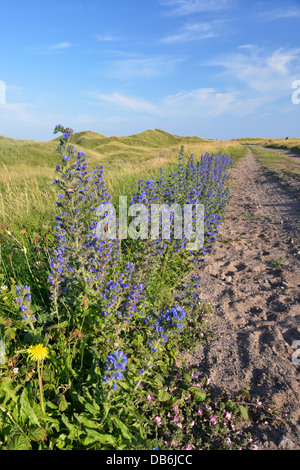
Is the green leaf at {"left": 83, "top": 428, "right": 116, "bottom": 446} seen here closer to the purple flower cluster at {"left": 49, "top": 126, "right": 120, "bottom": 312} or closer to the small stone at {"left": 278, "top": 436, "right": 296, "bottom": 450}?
the purple flower cluster at {"left": 49, "top": 126, "right": 120, "bottom": 312}

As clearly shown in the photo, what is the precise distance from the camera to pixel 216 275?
4.36 metres

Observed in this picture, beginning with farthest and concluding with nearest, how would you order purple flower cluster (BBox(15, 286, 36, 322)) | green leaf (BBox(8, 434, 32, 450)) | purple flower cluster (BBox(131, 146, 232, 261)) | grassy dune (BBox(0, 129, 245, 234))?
1. grassy dune (BBox(0, 129, 245, 234))
2. purple flower cluster (BBox(131, 146, 232, 261))
3. purple flower cluster (BBox(15, 286, 36, 322))
4. green leaf (BBox(8, 434, 32, 450))

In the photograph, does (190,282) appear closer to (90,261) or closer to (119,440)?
(90,261)

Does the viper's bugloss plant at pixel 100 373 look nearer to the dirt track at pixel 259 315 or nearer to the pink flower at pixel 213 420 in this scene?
the pink flower at pixel 213 420

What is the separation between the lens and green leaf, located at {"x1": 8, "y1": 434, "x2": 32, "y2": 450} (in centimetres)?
165

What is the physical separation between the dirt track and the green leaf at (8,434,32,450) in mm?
1633

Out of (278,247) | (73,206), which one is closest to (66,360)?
(73,206)

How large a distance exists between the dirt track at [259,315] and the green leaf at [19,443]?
5.36 feet

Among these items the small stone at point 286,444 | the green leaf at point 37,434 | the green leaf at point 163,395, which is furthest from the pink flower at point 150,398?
the small stone at point 286,444

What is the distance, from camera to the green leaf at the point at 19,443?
5.42 ft

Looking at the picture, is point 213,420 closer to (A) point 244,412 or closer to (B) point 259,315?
(A) point 244,412

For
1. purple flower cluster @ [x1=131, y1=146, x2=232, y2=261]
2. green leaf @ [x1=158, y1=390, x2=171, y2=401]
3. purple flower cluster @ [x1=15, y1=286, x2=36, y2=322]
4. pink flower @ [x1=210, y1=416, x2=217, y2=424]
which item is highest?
purple flower cluster @ [x1=131, y1=146, x2=232, y2=261]

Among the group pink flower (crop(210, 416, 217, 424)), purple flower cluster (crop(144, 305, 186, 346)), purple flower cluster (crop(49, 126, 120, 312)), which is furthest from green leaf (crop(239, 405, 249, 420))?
purple flower cluster (crop(49, 126, 120, 312))

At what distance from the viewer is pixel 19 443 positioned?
1.67 meters
